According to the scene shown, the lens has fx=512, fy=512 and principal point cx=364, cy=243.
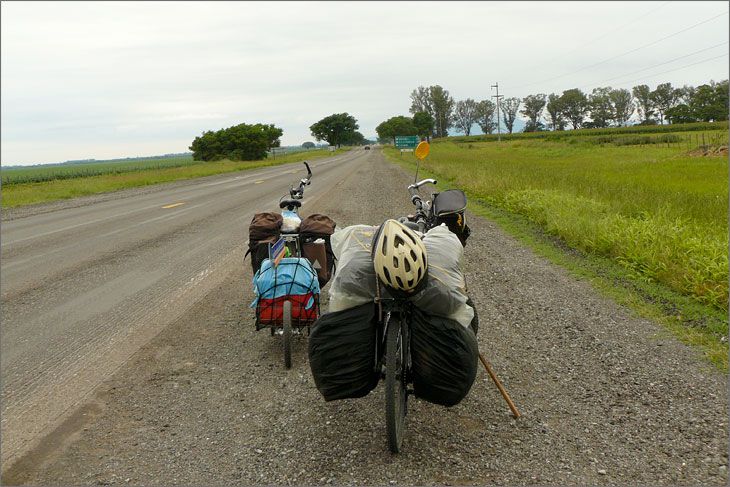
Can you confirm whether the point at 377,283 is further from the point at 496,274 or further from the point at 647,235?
the point at 647,235

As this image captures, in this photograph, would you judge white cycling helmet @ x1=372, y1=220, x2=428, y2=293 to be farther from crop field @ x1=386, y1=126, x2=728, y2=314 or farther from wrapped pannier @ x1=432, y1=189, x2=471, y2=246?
crop field @ x1=386, y1=126, x2=728, y2=314

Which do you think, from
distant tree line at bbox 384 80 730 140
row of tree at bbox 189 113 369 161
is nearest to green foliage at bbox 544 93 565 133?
distant tree line at bbox 384 80 730 140

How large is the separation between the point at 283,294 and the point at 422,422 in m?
1.62

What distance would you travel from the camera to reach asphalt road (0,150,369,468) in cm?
384

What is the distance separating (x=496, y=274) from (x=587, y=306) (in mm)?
1473

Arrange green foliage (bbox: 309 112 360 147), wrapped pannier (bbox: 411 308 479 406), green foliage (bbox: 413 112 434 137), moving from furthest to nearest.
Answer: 1. green foliage (bbox: 309 112 360 147)
2. green foliage (bbox: 413 112 434 137)
3. wrapped pannier (bbox: 411 308 479 406)

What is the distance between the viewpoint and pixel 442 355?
111 inches

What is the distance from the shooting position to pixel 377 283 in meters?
2.90

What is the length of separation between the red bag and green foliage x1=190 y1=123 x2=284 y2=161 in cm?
8145

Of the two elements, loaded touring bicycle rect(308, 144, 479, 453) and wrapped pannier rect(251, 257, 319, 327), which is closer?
loaded touring bicycle rect(308, 144, 479, 453)

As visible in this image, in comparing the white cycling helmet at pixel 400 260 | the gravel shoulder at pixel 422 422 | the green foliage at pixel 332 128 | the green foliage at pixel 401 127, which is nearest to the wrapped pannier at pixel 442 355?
the white cycling helmet at pixel 400 260

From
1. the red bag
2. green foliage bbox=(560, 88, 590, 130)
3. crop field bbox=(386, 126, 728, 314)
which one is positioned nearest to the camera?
the red bag

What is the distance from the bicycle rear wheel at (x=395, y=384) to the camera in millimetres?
2760

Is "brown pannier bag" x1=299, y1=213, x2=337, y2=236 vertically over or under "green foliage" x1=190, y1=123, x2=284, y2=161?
under
